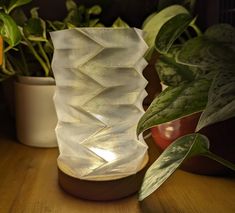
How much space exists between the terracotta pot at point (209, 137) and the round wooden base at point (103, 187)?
0.12 m

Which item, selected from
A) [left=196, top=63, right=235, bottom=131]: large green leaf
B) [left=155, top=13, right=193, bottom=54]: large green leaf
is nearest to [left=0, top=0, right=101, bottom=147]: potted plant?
[left=155, top=13, right=193, bottom=54]: large green leaf

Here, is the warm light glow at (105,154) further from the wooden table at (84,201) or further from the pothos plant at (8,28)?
the pothos plant at (8,28)

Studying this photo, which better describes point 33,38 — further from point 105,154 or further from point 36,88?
point 105,154

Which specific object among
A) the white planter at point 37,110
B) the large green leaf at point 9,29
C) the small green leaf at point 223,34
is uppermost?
the small green leaf at point 223,34

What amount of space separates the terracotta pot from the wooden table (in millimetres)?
16

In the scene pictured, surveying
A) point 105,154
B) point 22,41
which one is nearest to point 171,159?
point 105,154

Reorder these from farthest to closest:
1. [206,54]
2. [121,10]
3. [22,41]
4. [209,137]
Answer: [121,10] → [22,41] → [209,137] → [206,54]

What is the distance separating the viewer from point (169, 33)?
0.44 m

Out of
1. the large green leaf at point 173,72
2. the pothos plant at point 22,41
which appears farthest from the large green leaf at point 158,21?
the pothos plant at point 22,41

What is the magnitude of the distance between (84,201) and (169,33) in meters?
0.27

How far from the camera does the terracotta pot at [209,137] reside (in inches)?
21.2

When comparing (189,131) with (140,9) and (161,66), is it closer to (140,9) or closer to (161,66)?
(161,66)

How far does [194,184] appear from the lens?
0.55 meters

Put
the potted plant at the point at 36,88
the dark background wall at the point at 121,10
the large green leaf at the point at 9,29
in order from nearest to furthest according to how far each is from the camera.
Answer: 1. the large green leaf at the point at 9,29
2. the potted plant at the point at 36,88
3. the dark background wall at the point at 121,10
